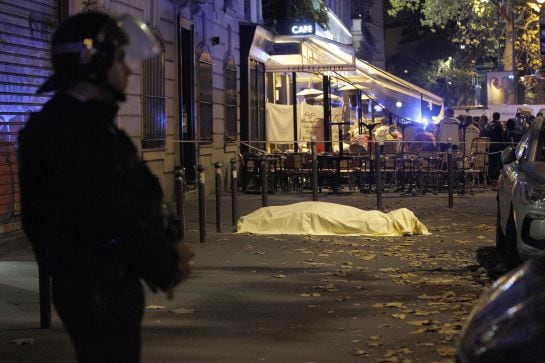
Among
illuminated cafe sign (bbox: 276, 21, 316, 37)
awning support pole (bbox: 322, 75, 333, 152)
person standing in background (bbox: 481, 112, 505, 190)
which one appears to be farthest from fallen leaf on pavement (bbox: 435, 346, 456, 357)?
illuminated cafe sign (bbox: 276, 21, 316, 37)

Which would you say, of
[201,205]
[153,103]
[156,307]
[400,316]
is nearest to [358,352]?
[400,316]

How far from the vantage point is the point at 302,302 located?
8.28 m

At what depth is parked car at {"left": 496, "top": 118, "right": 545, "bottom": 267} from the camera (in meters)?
8.91

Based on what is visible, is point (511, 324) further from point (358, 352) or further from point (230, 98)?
point (230, 98)

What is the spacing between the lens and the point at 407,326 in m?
7.30

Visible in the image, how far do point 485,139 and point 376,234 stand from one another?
8.87 meters

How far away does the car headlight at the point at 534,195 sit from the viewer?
29.3 feet

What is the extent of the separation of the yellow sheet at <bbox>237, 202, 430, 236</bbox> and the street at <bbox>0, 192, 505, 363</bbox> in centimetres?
28

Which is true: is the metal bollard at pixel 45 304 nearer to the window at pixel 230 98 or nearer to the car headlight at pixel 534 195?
the car headlight at pixel 534 195

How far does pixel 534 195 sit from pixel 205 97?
1210cm

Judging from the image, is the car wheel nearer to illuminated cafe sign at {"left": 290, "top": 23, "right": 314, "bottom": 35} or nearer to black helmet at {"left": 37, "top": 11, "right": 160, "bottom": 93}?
black helmet at {"left": 37, "top": 11, "right": 160, "bottom": 93}

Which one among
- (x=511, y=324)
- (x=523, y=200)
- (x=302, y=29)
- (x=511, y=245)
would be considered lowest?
(x=511, y=245)

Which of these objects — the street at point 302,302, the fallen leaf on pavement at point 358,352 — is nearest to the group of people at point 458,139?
the street at point 302,302

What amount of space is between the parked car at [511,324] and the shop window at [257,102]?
19858 mm
